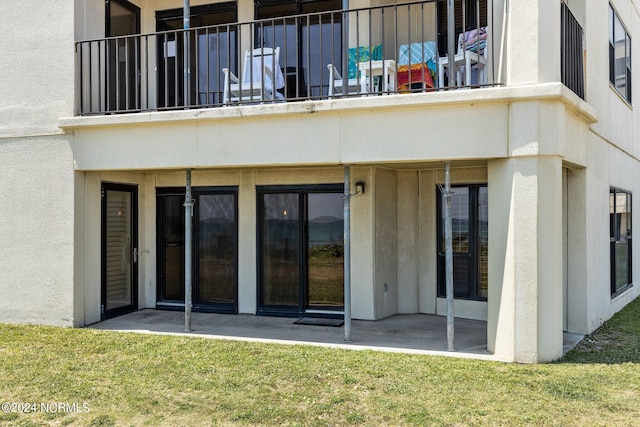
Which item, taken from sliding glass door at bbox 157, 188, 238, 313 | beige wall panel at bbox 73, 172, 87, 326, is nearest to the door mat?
sliding glass door at bbox 157, 188, 238, 313

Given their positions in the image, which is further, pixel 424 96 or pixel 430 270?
pixel 430 270

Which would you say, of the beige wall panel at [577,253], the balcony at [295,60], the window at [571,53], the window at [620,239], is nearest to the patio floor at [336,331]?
the beige wall panel at [577,253]

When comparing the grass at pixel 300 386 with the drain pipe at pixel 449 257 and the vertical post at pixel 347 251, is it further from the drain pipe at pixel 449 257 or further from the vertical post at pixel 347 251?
the vertical post at pixel 347 251

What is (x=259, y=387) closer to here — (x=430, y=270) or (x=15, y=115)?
(x=430, y=270)

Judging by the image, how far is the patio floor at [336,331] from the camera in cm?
708

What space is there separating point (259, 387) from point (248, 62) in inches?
201

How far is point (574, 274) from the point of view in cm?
778

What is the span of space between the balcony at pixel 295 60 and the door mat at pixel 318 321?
337 cm

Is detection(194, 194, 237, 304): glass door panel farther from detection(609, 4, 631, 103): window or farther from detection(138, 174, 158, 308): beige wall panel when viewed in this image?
detection(609, 4, 631, 103): window

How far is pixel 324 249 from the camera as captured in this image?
9.09m

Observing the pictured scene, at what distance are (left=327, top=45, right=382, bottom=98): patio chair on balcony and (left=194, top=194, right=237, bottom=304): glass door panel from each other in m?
2.73

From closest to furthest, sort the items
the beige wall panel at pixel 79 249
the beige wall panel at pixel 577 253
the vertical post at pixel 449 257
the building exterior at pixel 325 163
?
the building exterior at pixel 325 163, the vertical post at pixel 449 257, the beige wall panel at pixel 577 253, the beige wall panel at pixel 79 249

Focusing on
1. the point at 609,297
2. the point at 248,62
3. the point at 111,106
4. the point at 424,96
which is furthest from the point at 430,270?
the point at 111,106

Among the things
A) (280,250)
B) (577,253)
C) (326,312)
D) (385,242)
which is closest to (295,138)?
(280,250)
